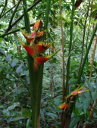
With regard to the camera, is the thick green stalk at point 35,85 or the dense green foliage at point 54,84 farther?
the dense green foliage at point 54,84

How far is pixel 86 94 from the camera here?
2.27ft

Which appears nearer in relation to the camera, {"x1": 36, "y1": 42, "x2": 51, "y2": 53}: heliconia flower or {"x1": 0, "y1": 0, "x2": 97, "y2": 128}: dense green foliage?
{"x1": 36, "y1": 42, "x2": 51, "y2": 53}: heliconia flower

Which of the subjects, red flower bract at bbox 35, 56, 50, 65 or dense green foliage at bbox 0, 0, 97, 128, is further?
dense green foliage at bbox 0, 0, 97, 128

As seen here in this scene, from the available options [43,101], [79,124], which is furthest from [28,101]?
[79,124]

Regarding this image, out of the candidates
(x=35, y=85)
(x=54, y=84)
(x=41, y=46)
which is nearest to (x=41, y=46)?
(x=41, y=46)

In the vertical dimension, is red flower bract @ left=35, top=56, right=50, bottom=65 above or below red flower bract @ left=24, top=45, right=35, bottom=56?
below

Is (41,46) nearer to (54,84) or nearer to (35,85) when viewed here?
(35,85)

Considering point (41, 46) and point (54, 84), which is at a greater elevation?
point (41, 46)

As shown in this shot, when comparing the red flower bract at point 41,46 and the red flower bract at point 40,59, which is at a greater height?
the red flower bract at point 41,46

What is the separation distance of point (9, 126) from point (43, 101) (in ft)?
0.74

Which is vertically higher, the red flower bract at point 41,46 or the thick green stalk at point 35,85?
the red flower bract at point 41,46

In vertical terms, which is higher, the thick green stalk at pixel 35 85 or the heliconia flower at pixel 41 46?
the heliconia flower at pixel 41 46

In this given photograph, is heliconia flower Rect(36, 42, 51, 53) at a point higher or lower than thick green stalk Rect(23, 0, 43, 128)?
higher

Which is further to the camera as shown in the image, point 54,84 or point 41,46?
point 54,84
